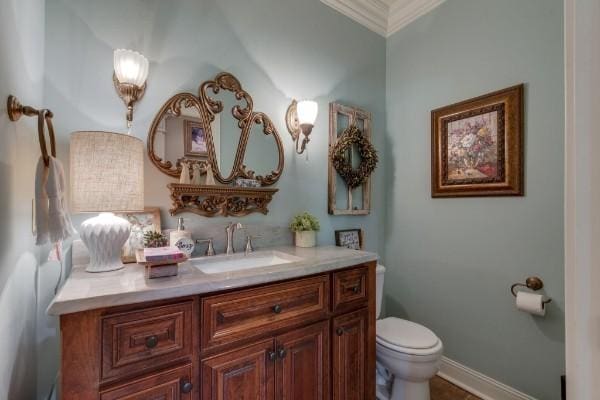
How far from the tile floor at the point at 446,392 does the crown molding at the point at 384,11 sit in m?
2.80

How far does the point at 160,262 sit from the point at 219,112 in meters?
0.94

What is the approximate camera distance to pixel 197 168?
147cm

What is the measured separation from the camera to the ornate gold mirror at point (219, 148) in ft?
4.57

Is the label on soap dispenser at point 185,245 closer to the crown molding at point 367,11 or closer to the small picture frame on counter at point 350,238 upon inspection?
the small picture frame on counter at point 350,238

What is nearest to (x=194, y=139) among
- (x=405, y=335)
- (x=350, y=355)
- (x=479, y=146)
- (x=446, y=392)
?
(x=350, y=355)

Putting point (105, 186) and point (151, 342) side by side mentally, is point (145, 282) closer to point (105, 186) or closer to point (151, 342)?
point (151, 342)

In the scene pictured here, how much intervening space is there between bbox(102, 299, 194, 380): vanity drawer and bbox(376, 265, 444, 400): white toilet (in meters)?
1.16

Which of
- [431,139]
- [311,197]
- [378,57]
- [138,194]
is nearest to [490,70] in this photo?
[431,139]

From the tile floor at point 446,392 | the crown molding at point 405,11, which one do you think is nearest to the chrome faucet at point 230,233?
the tile floor at point 446,392

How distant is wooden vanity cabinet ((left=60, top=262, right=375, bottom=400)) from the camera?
0.78 metres

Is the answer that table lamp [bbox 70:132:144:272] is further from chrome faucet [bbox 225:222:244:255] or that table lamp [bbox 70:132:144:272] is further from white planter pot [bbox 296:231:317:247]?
white planter pot [bbox 296:231:317:247]

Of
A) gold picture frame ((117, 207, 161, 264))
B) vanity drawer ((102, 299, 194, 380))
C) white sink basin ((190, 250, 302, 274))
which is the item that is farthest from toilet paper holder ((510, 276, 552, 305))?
gold picture frame ((117, 207, 161, 264))

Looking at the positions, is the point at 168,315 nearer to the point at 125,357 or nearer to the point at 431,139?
the point at 125,357

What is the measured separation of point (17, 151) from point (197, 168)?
27.9 inches
